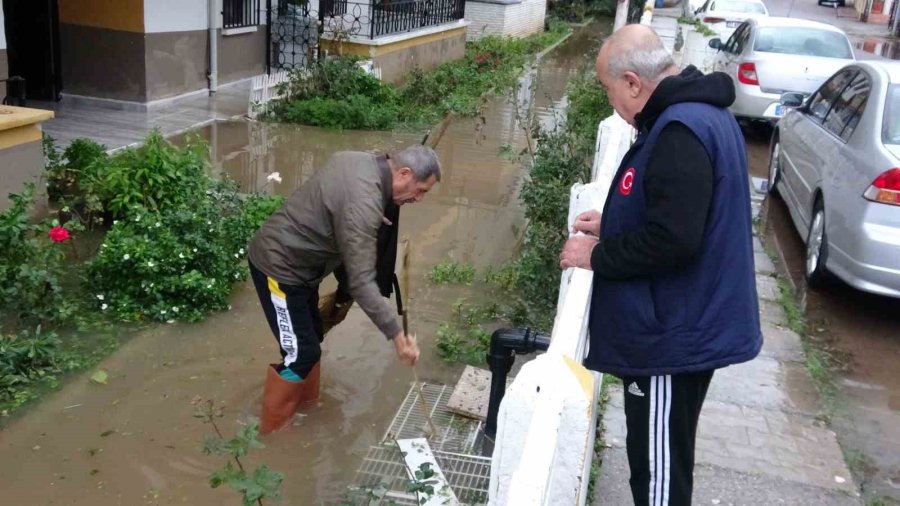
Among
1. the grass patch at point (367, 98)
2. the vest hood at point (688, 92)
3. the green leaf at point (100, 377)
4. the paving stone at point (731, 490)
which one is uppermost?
the vest hood at point (688, 92)

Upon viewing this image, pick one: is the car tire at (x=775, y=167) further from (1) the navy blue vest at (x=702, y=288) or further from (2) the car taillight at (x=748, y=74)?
(1) the navy blue vest at (x=702, y=288)

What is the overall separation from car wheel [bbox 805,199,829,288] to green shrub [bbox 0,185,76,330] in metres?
5.17

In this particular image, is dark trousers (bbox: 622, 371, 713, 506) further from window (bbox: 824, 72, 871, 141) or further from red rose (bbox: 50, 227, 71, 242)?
window (bbox: 824, 72, 871, 141)

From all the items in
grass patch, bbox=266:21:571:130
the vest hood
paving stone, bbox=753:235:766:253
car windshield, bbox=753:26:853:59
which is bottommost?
paving stone, bbox=753:235:766:253

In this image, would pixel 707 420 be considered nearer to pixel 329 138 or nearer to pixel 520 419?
pixel 520 419

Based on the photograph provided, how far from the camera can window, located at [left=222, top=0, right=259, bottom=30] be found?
508 inches

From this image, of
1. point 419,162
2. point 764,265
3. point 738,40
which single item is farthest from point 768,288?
point 738,40

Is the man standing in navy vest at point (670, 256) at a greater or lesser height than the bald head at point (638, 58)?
lesser

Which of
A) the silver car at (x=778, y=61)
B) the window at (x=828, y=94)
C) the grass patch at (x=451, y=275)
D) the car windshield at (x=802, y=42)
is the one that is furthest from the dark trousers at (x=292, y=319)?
the car windshield at (x=802, y=42)

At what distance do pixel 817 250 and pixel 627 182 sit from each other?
4.59 metres

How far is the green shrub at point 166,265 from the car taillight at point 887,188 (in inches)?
168

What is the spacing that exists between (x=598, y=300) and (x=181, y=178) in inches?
164

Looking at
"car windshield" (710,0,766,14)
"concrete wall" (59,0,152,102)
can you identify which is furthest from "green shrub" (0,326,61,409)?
"car windshield" (710,0,766,14)

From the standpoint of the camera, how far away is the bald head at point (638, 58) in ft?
8.43
